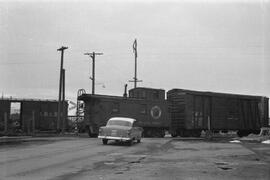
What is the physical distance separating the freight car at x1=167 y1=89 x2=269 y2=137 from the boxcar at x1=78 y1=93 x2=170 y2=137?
1.11 metres

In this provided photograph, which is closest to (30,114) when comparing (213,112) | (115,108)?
(115,108)

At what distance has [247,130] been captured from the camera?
132 ft

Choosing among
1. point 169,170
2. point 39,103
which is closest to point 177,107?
point 39,103

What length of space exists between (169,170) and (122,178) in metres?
2.29

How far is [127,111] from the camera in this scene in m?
37.0

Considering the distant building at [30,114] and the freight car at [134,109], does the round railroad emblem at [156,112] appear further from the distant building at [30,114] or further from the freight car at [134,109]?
the distant building at [30,114]

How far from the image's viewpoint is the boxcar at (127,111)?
118ft

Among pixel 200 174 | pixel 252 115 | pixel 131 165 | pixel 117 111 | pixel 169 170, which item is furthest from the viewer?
pixel 252 115

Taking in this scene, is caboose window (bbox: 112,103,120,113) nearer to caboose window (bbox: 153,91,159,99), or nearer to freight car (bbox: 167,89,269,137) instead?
caboose window (bbox: 153,91,159,99)

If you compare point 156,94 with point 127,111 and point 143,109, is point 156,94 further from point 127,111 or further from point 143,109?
point 127,111

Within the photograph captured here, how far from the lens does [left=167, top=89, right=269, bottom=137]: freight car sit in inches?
1451

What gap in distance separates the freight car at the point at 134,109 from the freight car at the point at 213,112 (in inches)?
42.1

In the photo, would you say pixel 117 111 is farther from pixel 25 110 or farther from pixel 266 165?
pixel 266 165

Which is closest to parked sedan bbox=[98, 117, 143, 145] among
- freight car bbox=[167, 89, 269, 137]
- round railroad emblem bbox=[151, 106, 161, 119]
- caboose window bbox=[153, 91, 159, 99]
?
freight car bbox=[167, 89, 269, 137]
